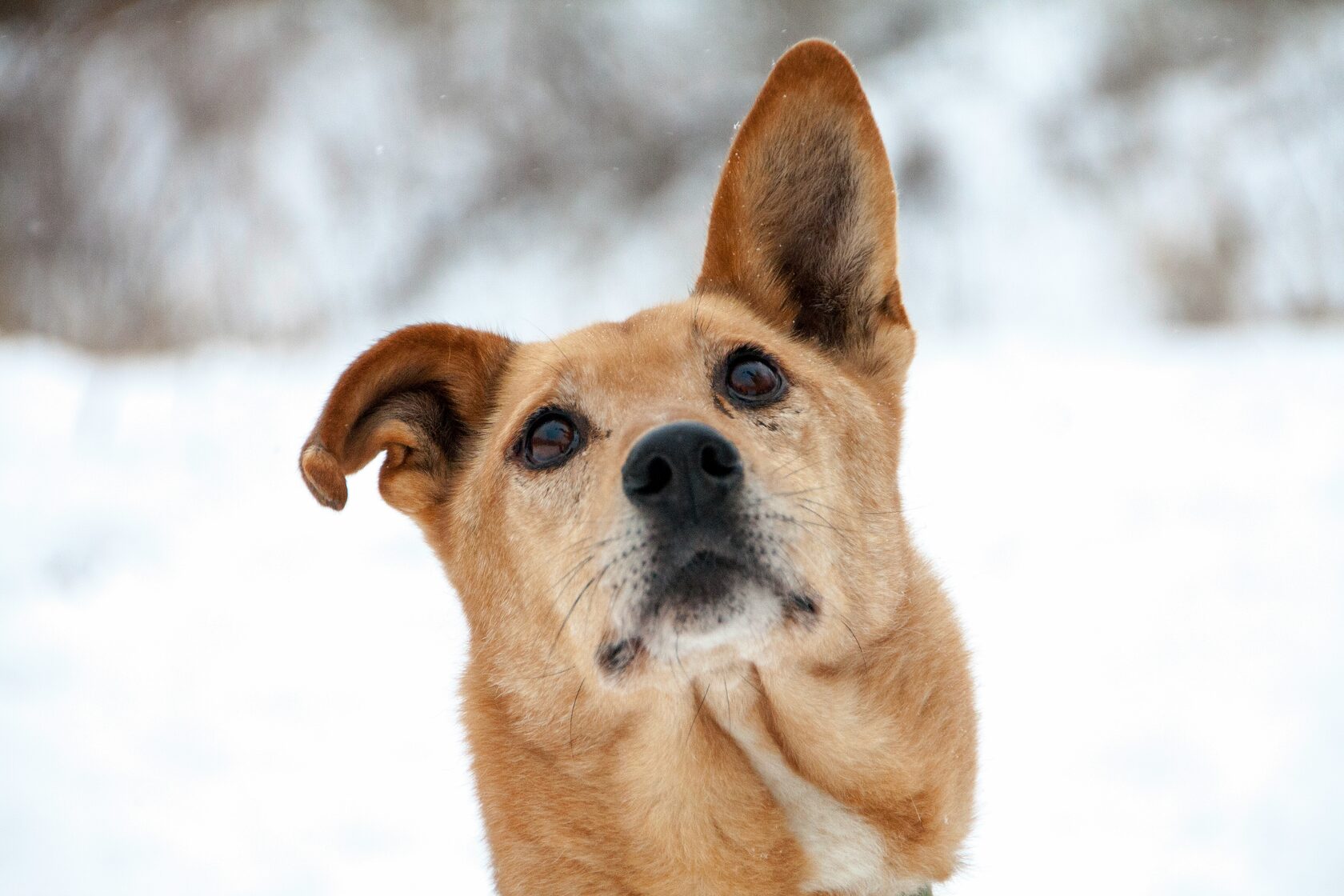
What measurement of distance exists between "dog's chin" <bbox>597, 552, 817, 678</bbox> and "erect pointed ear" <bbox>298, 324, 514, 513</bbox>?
893 millimetres

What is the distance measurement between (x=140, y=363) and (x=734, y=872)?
757 cm

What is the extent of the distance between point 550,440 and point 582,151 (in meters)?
7.07

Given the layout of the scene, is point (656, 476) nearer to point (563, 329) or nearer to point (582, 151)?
point (563, 329)

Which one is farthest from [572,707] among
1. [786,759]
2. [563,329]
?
[563,329]

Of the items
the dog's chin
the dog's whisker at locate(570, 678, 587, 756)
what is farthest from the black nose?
the dog's whisker at locate(570, 678, 587, 756)

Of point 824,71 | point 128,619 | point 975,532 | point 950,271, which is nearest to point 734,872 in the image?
point 824,71

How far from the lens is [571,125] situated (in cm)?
927

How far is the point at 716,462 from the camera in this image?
2170 millimetres

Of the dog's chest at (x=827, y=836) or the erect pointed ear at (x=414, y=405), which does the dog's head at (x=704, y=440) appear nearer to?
the erect pointed ear at (x=414, y=405)

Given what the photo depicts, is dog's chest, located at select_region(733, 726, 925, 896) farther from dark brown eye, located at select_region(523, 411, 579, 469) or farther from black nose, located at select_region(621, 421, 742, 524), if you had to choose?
dark brown eye, located at select_region(523, 411, 579, 469)

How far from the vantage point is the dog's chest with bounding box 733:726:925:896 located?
92.3 inches

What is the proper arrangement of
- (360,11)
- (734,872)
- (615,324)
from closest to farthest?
(734,872) < (615,324) < (360,11)

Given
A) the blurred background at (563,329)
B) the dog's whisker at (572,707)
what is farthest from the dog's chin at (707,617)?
the blurred background at (563,329)

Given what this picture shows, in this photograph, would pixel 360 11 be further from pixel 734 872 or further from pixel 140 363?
pixel 734 872
